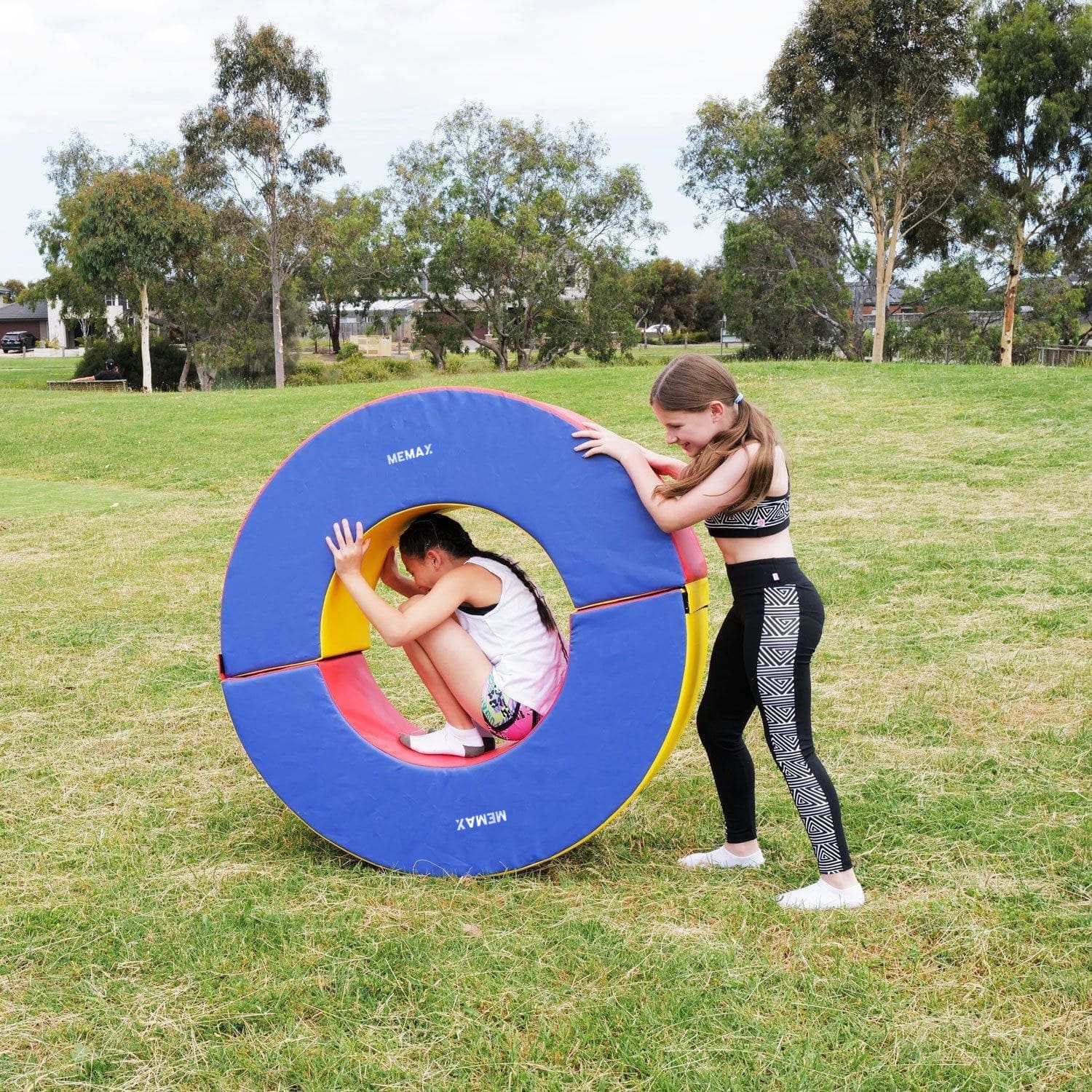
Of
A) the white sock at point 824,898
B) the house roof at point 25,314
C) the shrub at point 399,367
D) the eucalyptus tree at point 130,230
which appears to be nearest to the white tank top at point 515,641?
the white sock at point 824,898

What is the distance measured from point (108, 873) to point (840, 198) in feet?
115

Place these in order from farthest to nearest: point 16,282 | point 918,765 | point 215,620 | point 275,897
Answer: point 16,282, point 215,620, point 918,765, point 275,897

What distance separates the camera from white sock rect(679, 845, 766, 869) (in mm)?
3559

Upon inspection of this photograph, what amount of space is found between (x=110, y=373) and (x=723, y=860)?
4224 cm

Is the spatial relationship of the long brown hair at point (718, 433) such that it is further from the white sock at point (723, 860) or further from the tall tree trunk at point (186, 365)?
the tall tree trunk at point (186, 365)

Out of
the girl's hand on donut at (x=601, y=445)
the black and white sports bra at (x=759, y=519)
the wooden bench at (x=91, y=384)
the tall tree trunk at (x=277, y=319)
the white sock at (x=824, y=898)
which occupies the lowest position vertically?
the white sock at (x=824, y=898)

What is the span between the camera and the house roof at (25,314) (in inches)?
3164

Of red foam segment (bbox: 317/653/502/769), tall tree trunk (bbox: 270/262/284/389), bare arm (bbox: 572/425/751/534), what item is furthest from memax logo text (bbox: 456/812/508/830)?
tall tree trunk (bbox: 270/262/284/389)

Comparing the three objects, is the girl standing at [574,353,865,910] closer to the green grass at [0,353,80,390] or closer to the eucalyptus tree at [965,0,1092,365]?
the eucalyptus tree at [965,0,1092,365]

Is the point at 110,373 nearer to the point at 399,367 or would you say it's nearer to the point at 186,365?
the point at 186,365

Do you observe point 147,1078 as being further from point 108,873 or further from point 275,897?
point 108,873

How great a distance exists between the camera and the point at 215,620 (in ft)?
22.6

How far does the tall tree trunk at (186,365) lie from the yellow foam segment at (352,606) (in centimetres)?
4044

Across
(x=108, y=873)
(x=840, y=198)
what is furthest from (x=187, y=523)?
(x=840, y=198)
